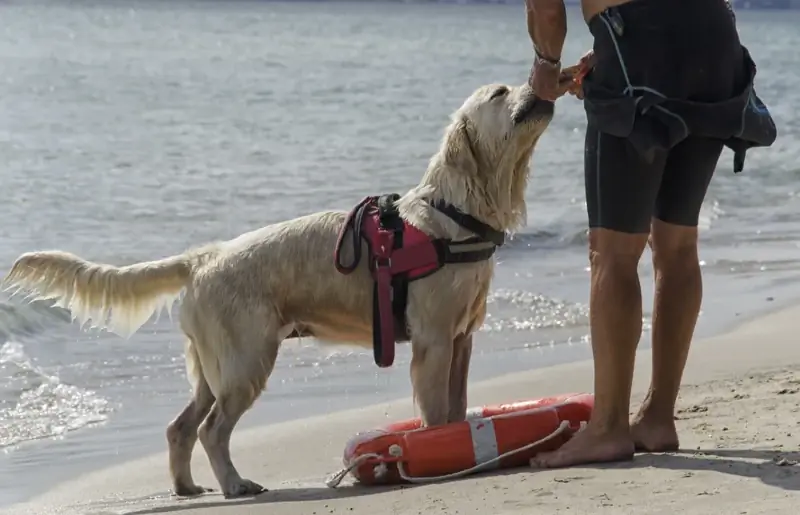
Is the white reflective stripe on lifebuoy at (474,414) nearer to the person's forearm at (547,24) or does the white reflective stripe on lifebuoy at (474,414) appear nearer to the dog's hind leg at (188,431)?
the dog's hind leg at (188,431)

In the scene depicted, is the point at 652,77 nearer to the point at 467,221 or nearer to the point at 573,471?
the point at 467,221

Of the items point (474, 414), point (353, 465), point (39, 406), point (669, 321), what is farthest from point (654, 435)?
point (39, 406)

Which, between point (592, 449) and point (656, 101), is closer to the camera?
point (656, 101)

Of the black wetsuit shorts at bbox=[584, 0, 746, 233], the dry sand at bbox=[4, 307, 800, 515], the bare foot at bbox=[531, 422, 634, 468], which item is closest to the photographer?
the dry sand at bbox=[4, 307, 800, 515]

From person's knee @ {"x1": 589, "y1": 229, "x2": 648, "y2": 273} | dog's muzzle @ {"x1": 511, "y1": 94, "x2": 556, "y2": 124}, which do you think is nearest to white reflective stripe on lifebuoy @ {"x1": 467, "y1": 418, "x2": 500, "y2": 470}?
person's knee @ {"x1": 589, "y1": 229, "x2": 648, "y2": 273}

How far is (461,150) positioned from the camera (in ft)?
→ 18.4

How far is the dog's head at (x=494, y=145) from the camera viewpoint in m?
5.53

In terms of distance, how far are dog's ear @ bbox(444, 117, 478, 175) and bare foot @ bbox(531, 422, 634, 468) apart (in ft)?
4.37

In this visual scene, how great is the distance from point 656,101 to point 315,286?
185cm

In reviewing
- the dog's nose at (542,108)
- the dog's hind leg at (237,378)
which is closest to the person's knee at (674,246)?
the dog's nose at (542,108)

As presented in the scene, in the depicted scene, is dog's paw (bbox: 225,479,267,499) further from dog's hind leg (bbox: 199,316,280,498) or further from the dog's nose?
the dog's nose

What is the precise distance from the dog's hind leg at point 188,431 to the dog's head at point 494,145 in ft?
4.73

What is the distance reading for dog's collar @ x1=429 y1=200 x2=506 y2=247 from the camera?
5.54 meters

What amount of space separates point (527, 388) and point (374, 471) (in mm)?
2414
